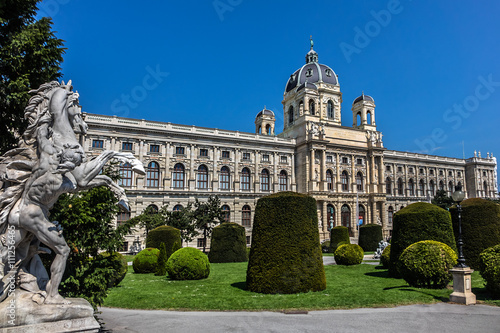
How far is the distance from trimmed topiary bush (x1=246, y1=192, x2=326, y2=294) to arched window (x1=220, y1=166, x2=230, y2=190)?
3257 centimetres

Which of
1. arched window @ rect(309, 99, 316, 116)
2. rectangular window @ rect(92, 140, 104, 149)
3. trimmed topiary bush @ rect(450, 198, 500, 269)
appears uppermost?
arched window @ rect(309, 99, 316, 116)

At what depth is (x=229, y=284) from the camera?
1439 centimetres

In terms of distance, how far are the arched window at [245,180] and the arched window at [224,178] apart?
88.1 inches

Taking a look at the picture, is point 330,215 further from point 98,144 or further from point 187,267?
point 187,267

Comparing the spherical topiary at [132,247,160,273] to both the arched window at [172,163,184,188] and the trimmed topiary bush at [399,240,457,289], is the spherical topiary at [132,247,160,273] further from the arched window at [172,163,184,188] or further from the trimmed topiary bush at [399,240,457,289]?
the arched window at [172,163,184,188]

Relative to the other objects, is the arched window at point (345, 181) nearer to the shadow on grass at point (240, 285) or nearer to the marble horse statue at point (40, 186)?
the shadow on grass at point (240, 285)

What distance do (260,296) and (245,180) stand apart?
3588 cm

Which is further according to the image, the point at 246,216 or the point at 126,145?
the point at 246,216

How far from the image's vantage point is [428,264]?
496 inches

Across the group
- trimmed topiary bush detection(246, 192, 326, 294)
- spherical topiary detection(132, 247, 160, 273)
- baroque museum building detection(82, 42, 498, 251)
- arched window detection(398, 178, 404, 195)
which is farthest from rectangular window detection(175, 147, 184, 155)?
arched window detection(398, 178, 404, 195)

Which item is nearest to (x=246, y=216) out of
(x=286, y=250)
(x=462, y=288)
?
(x=286, y=250)

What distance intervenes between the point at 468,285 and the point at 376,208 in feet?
152

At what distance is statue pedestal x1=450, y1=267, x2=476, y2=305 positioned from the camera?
1060cm

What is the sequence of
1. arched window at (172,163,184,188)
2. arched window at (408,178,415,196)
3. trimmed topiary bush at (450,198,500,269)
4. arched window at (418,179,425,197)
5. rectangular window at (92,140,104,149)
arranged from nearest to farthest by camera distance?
trimmed topiary bush at (450,198,500,269) → rectangular window at (92,140,104,149) → arched window at (172,163,184,188) → arched window at (408,178,415,196) → arched window at (418,179,425,197)
